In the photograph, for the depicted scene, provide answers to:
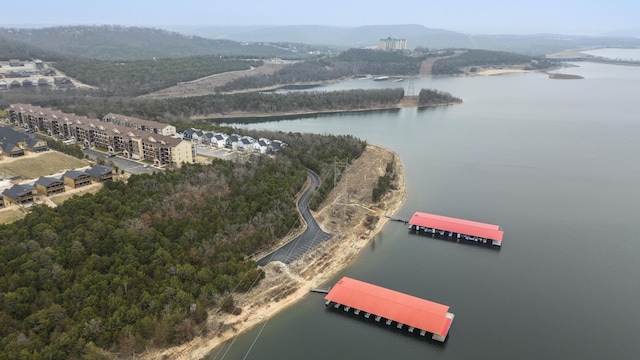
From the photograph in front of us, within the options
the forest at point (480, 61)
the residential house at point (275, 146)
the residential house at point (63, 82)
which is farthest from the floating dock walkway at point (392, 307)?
the forest at point (480, 61)

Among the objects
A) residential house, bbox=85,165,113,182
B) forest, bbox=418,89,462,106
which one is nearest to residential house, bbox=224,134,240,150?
residential house, bbox=85,165,113,182

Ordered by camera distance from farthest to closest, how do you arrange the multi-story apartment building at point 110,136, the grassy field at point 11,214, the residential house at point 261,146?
the residential house at point 261,146 → the multi-story apartment building at point 110,136 → the grassy field at point 11,214

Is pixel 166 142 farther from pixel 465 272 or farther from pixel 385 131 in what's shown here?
pixel 385 131

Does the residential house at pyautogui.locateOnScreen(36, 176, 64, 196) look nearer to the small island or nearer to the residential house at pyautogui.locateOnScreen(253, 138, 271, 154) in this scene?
the residential house at pyautogui.locateOnScreen(253, 138, 271, 154)

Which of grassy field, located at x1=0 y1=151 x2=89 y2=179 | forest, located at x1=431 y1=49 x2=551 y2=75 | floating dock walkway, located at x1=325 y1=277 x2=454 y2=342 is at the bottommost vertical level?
floating dock walkway, located at x1=325 y1=277 x2=454 y2=342

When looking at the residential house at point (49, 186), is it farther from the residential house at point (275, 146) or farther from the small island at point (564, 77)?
the small island at point (564, 77)
